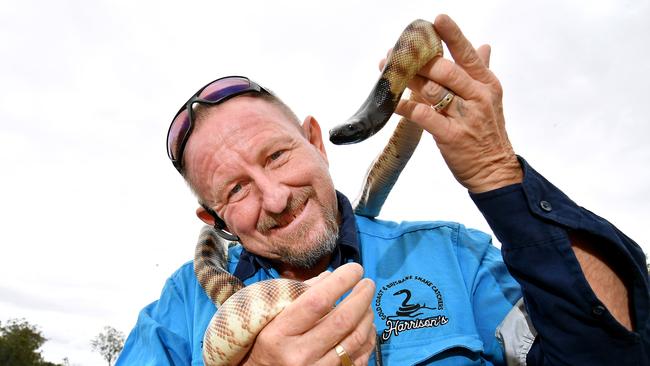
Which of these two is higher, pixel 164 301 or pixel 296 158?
pixel 296 158

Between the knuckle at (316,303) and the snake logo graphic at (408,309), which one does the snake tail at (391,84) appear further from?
the knuckle at (316,303)

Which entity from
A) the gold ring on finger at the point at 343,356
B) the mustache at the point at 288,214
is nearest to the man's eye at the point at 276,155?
the mustache at the point at 288,214

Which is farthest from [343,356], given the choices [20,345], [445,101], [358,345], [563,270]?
[20,345]

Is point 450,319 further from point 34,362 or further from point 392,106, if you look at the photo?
point 34,362

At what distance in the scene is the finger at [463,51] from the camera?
3.19 m

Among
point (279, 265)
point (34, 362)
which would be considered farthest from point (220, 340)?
point (34, 362)

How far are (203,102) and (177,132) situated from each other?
42 cm

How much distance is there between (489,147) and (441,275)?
1.56m

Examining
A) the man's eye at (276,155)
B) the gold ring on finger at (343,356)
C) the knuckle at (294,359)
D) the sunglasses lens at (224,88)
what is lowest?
the gold ring on finger at (343,356)

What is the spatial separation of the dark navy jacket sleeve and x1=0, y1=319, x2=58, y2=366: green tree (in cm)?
7562

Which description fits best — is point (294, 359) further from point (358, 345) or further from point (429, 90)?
point (429, 90)

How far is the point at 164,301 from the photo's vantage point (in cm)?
479

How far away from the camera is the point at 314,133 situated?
5559 millimetres

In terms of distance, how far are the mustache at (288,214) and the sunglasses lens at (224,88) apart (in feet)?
4.34
